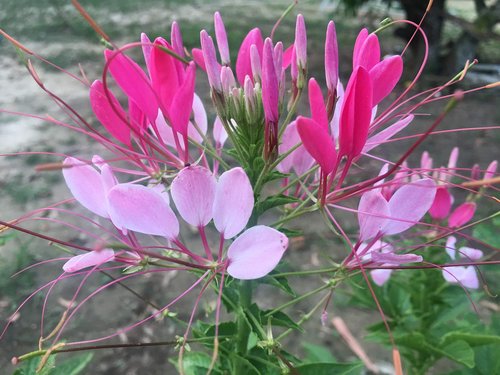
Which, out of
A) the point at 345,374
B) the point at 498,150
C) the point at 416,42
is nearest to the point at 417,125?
the point at 498,150

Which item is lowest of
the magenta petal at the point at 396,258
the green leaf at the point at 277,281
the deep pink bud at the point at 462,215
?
the deep pink bud at the point at 462,215

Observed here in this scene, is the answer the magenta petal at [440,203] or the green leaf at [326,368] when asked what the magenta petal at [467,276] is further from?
the green leaf at [326,368]

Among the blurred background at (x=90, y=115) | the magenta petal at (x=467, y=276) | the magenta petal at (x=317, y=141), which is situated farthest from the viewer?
the blurred background at (x=90, y=115)

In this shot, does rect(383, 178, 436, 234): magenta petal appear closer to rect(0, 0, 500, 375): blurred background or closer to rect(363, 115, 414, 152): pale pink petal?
rect(363, 115, 414, 152): pale pink petal

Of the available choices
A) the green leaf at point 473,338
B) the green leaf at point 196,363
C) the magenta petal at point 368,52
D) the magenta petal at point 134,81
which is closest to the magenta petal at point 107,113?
the magenta petal at point 134,81

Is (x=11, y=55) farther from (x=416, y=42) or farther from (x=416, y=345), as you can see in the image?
(x=416, y=345)

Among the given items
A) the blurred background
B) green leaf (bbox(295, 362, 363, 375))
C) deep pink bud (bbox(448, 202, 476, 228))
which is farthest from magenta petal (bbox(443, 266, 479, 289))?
the blurred background

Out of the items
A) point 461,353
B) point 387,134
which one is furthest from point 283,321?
point 461,353
